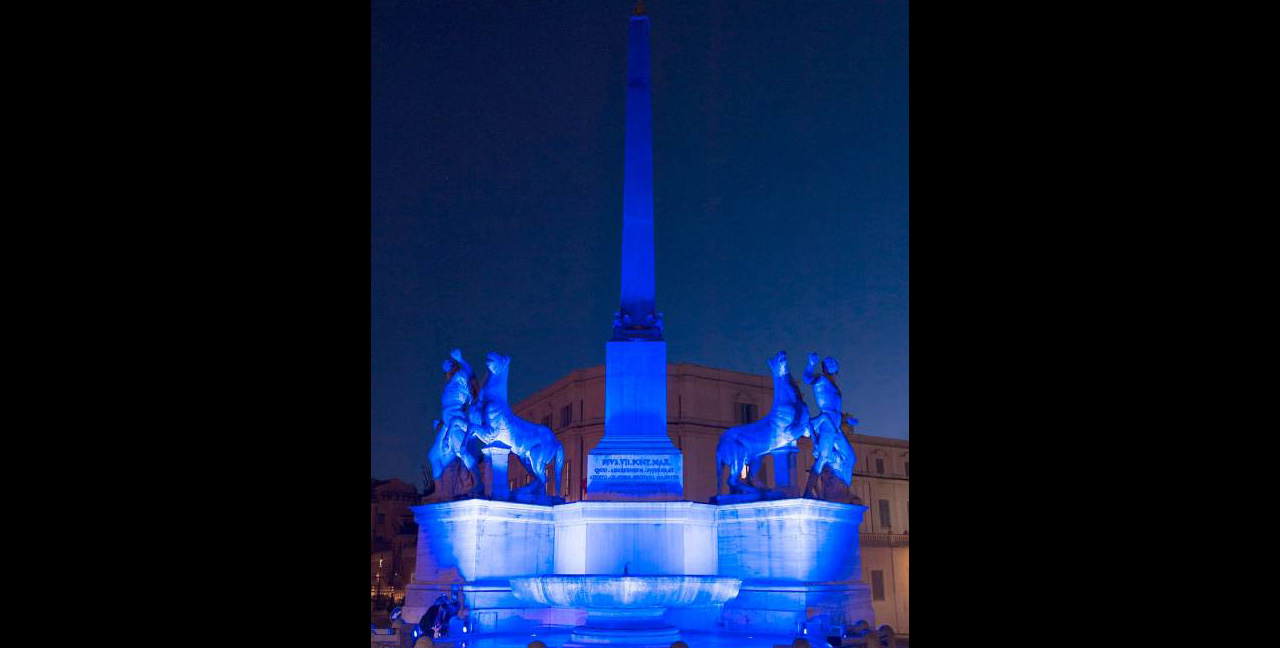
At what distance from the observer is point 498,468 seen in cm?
1775

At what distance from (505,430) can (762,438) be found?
455 centimetres

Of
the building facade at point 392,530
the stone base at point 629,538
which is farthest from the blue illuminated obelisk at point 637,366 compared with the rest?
the building facade at point 392,530

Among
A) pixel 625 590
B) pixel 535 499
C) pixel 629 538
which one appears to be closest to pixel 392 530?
pixel 535 499

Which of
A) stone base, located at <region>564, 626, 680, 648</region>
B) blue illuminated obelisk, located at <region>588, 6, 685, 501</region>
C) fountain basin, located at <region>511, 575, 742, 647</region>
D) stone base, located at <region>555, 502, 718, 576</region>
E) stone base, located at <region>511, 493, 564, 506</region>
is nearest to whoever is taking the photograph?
stone base, located at <region>564, 626, 680, 648</region>

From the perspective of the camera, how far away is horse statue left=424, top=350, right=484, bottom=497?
17.2 m

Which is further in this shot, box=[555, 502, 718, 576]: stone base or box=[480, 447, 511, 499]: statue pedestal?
box=[480, 447, 511, 499]: statue pedestal

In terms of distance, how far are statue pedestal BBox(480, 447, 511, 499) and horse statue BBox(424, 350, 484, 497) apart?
30 cm

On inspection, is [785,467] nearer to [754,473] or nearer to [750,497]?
[754,473]

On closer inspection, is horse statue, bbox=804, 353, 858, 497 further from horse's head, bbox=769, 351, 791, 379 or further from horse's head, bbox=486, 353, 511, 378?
horse's head, bbox=486, 353, 511, 378

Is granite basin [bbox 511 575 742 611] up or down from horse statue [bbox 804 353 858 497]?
down

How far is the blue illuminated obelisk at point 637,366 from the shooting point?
1688 centimetres

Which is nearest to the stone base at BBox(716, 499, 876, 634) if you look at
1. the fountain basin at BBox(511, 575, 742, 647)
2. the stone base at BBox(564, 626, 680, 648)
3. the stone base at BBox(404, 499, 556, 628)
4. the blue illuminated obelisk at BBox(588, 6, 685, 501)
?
the blue illuminated obelisk at BBox(588, 6, 685, 501)

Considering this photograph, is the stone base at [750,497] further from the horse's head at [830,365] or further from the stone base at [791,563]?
the horse's head at [830,365]
